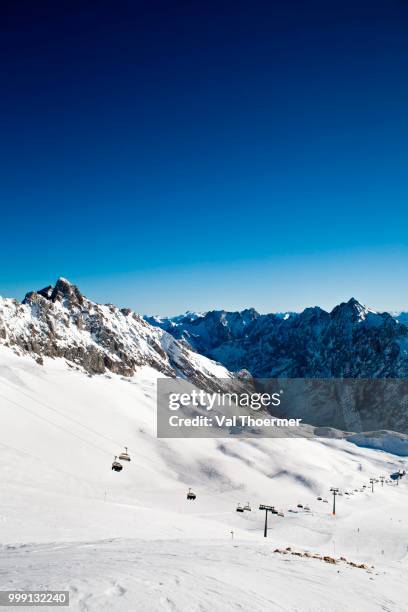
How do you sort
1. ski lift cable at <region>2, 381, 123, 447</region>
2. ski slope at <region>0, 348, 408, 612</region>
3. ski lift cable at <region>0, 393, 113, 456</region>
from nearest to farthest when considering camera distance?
ski slope at <region>0, 348, 408, 612</region> < ski lift cable at <region>0, 393, 113, 456</region> < ski lift cable at <region>2, 381, 123, 447</region>

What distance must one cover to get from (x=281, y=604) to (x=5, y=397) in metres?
113

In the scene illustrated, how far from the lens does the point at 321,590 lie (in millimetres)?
18500

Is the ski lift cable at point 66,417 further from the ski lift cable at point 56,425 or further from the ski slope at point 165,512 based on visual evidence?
the ski lift cable at point 56,425

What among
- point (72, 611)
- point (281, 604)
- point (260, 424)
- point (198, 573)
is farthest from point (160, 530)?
point (260, 424)

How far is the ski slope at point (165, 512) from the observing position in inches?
656

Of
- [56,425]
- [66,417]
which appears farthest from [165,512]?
[66,417]

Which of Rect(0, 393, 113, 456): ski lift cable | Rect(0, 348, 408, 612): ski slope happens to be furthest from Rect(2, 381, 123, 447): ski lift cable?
Rect(0, 393, 113, 456): ski lift cable

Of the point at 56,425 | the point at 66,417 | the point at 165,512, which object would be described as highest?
the point at 66,417

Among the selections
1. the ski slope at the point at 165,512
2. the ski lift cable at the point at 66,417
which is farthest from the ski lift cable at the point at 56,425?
the ski lift cable at the point at 66,417

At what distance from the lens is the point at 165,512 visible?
58531 mm

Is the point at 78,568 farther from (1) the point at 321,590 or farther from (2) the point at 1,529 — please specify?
(2) the point at 1,529

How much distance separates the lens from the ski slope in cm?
1667

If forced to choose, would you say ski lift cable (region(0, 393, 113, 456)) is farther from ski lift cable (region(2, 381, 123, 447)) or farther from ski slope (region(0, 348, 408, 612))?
ski lift cable (region(2, 381, 123, 447))

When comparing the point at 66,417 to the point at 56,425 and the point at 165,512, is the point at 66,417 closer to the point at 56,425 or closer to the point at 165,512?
the point at 56,425
